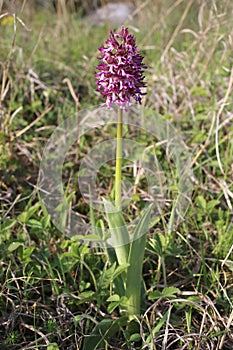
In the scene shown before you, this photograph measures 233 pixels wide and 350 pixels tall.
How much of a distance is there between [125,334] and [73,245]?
28cm

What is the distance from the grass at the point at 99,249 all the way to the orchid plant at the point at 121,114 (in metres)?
0.04

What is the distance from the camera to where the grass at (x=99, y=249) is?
1.07m

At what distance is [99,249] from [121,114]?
510 millimetres

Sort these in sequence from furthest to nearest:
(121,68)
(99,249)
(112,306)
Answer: (99,249), (112,306), (121,68)

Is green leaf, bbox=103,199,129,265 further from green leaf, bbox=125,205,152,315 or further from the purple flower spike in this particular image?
the purple flower spike

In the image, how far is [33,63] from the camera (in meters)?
2.25

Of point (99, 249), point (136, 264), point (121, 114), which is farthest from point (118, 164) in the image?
point (99, 249)

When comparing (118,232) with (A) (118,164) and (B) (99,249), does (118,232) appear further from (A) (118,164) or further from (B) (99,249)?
(B) (99,249)

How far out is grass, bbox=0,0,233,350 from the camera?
3.51 ft

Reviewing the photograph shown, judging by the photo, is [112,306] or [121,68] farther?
[112,306]

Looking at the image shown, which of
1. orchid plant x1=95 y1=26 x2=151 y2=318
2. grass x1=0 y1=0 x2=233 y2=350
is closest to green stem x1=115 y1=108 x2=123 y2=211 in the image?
orchid plant x1=95 y1=26 x2=151 y2=318

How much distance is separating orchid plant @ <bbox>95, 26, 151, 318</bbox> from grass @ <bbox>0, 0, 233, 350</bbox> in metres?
0.04

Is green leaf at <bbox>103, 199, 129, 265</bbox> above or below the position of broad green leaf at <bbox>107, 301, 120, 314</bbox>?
above

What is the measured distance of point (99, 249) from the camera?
1.32m
